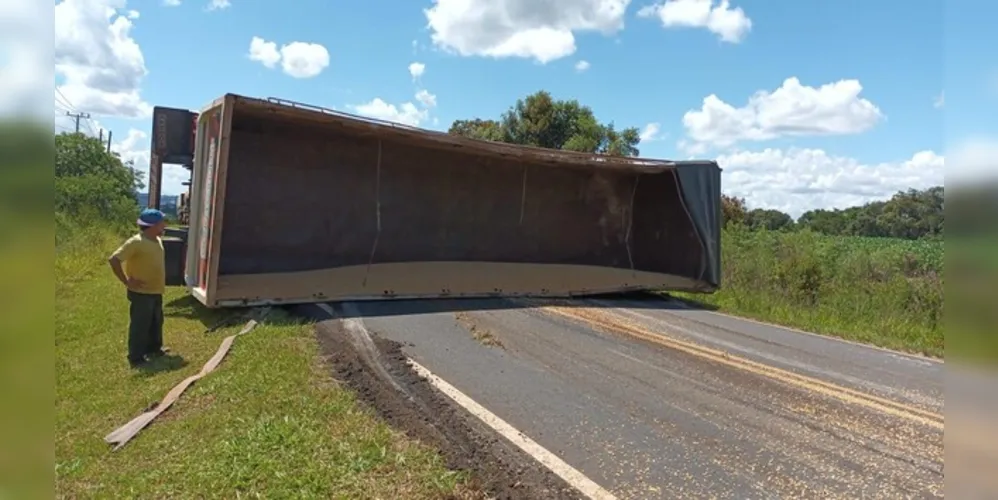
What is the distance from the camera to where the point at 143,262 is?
656 centimetres

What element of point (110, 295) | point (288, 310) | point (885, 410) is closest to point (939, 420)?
point (885, 410)

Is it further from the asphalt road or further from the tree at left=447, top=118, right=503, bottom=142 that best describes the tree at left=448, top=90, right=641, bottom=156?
the asphalt road

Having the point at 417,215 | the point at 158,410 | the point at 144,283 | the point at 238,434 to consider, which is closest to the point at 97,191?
the point at 417,215

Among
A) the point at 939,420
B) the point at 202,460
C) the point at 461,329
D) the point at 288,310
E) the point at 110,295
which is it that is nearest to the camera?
the point at 202,460

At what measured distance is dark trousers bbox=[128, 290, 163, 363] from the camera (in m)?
6.42

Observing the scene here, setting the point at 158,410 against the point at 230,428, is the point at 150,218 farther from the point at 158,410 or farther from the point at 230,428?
the point at 230,428

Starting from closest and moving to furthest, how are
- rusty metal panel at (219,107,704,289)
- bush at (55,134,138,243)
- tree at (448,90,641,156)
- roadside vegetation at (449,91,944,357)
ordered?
rusty metal panel at (219,107,704,289) → roadside vegetation at (449,91,944,357) → bush at (55,134,138,243) → tree at (448,90,641,156)

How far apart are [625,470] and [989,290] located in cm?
307

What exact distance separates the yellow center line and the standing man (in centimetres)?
481

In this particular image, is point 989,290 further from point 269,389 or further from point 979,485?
point 269,389

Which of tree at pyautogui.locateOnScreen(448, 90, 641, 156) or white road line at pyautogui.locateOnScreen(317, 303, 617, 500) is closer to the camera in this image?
white road line at pyautogui.locateOnScreen(317, 303, 617, 500)

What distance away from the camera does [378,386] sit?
5.02m

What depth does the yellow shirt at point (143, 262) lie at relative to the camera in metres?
6.50

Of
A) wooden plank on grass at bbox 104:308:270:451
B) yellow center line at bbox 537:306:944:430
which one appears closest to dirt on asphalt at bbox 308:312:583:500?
wooden plank on grass at bbox 104:308:270:451
